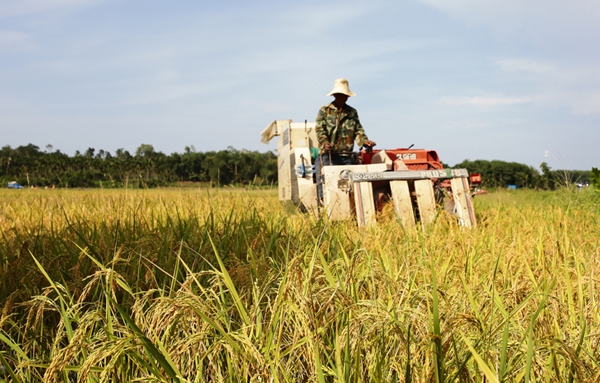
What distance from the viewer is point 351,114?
7.20 meters

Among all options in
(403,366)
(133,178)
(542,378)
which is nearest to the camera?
(403,366)

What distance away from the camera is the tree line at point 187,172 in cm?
674

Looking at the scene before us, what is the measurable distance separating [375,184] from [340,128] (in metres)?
1.12

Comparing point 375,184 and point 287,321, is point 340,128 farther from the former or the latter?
point 287,321

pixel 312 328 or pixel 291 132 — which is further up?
pixel 291 132

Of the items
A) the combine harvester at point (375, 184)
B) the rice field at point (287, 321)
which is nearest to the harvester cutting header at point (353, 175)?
the combine harvester at point (375, 184)

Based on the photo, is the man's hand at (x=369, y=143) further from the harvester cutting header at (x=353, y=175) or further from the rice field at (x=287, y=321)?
the rice field at (x=287, y=321)

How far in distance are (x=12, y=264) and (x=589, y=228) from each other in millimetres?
5577

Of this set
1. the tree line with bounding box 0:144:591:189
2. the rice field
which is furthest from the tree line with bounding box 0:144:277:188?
the rice field

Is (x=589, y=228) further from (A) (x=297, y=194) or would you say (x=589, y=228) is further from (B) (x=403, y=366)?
(B) (x=403, y=366)

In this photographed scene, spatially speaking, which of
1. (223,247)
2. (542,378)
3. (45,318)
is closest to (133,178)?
(223,247)

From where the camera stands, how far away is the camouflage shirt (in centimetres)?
705

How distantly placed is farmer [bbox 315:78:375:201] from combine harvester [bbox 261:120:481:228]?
0.26 metres

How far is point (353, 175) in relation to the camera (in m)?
5.86
